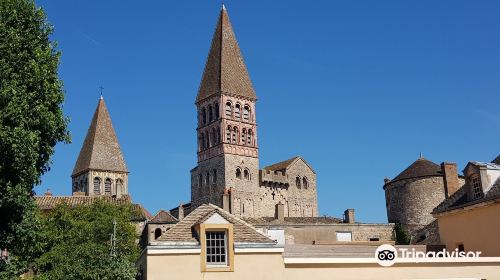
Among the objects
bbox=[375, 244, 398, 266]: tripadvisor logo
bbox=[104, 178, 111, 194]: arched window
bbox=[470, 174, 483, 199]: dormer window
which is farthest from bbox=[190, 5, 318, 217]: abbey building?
bbox=[375, 244, 398, 266]: tripadvisor logo

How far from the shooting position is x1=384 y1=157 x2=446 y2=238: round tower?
62.9 m

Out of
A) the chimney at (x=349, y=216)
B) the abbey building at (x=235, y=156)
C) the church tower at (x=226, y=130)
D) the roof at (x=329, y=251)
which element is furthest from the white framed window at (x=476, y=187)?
the abbey building at (x=235, y=156)

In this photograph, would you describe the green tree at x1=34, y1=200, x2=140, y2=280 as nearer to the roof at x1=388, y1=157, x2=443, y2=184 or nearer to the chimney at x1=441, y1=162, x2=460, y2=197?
the chimney at x1=441, y1=162, x2=460, y2=197

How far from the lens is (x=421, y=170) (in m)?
63.9

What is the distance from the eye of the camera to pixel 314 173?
88938 millimetres

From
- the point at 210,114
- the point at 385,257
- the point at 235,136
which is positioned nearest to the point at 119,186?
the point at 210,114

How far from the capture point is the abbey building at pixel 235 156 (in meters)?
81.3

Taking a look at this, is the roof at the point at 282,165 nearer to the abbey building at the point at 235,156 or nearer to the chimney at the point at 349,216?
the abbey building at the point at 235,156

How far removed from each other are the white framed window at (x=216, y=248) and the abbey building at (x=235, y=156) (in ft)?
180

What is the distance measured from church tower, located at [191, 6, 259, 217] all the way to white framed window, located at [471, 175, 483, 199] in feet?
166

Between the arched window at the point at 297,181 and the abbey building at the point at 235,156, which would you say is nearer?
the abbey building at the point at 235,156

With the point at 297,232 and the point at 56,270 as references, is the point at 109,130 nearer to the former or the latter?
the point at 297,232

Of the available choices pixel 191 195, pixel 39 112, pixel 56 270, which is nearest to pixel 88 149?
pixel 191 195

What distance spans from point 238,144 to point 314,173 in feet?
39.4
